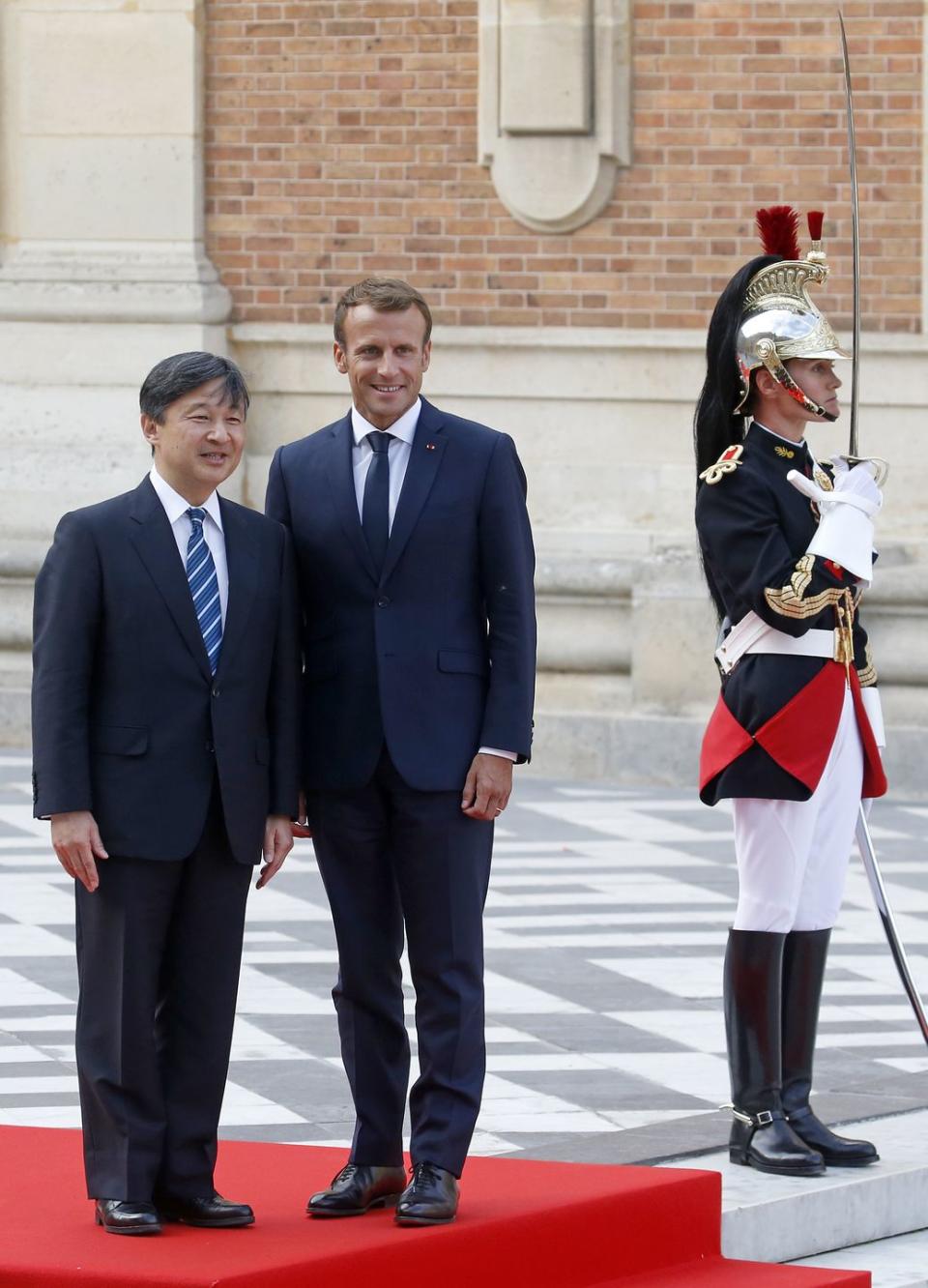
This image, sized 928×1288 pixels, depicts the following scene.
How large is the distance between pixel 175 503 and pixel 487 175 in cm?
750

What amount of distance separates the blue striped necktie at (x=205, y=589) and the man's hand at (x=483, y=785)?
0.46 meters

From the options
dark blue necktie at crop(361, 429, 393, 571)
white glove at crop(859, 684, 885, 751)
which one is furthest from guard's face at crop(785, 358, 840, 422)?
dark blue necktie at crop(361, 429, 393, 571)

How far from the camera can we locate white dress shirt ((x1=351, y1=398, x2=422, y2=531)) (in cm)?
483

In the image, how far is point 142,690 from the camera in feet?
15.0

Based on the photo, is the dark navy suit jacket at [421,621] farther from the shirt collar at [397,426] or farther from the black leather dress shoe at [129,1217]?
the black leather dress shoe at [129,1217]

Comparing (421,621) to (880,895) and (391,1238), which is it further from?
(880,895)

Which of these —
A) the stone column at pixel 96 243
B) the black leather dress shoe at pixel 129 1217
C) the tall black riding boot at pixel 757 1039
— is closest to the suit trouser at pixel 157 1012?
the black leather dress shoe at pixel 129 1217

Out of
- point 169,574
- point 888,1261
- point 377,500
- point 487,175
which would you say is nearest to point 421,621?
point 377,500

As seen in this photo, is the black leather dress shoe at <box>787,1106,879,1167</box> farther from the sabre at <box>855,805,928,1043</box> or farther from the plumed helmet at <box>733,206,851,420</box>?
the plumed helmet at <box>733,206,851,420</box>

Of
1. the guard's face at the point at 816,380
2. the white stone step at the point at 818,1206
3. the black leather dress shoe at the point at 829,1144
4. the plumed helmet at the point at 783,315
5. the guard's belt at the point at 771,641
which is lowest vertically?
the white stone step at the point at 818,1206

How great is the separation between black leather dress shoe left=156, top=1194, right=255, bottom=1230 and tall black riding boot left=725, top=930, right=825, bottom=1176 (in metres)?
1.14

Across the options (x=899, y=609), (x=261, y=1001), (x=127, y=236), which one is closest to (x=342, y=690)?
(x=261, y=1001)

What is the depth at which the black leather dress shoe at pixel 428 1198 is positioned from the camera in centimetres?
461

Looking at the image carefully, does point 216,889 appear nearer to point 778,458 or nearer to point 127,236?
point 778,458
